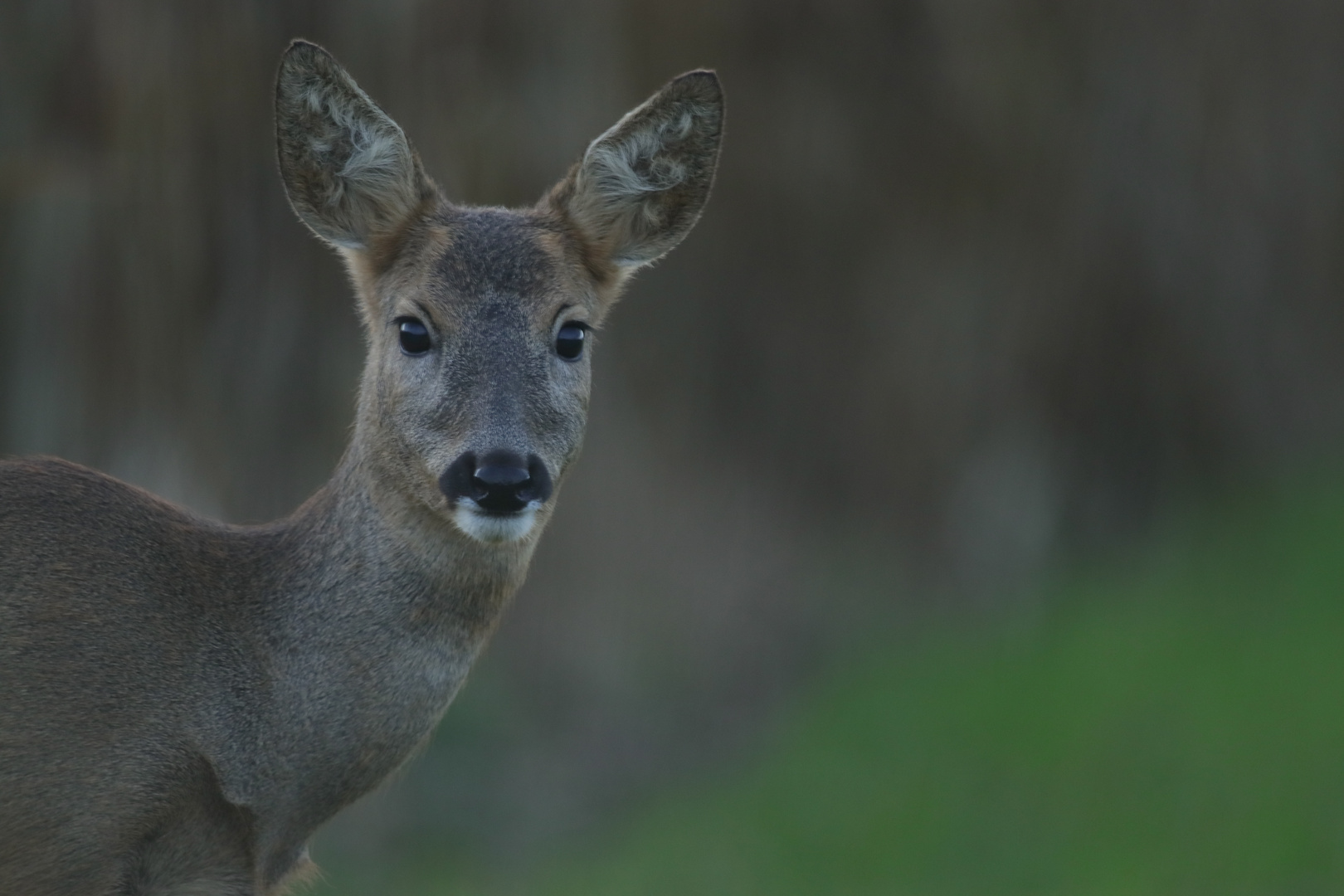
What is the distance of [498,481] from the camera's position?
5535 millimetres

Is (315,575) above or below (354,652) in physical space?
above

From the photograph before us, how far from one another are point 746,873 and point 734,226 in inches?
188

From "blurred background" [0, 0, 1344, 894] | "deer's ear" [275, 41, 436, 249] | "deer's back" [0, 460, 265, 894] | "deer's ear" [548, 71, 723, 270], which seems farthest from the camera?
"blurred background" [0, 0, 1344, 894]

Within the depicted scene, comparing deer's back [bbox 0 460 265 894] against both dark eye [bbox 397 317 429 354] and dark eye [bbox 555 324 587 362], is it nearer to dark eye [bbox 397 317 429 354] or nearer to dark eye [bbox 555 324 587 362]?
dark eye [bbox 397 317 429 354]

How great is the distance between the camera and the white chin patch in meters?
5.59

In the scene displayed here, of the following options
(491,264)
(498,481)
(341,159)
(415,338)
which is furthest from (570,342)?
(341,159)

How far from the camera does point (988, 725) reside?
45.3 ft

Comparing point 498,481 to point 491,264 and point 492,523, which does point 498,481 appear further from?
point 491,264

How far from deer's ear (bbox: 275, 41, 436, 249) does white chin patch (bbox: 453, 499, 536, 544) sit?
4.42 feet

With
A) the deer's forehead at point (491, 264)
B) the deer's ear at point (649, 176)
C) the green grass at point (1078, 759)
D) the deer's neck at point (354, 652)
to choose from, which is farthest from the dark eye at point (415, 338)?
the green grass at point (1078, 759)

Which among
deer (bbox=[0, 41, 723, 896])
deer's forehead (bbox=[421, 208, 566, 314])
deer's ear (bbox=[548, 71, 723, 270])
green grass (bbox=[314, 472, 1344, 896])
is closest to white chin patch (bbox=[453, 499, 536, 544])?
deer (bbox=[0, 41, 723, 896])

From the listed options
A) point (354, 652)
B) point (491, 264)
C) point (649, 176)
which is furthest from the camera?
point (649, 176)

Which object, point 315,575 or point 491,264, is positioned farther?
point 491,264

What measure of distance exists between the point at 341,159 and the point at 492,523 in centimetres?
163
